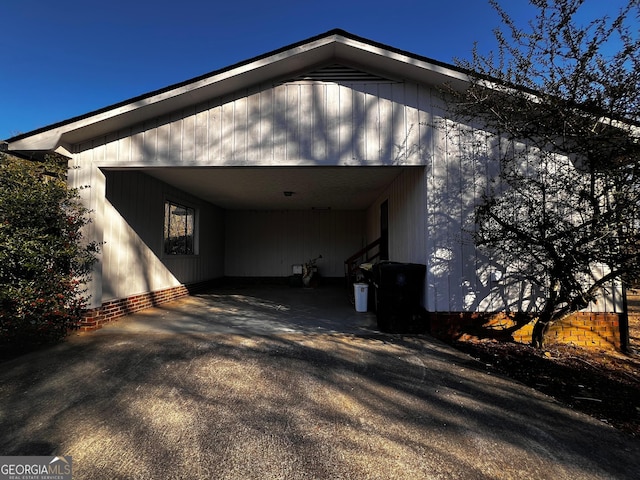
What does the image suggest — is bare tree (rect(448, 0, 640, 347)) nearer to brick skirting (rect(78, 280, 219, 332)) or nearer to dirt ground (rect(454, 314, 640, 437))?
dirt ground (rect(454, 314, 640, 437))

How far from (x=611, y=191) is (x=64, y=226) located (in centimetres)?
708

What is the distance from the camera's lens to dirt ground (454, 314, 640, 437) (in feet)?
8.47

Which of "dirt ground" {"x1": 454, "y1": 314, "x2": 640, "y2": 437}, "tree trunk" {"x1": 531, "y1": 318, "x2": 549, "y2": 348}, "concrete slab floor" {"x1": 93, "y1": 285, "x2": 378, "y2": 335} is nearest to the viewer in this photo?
"dirt ground" {"x1": 454, "y1": 314, "x2": 640, "y2": 437}

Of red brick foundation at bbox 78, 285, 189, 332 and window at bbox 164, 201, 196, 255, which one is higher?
window at bbox 164, 201, 196, 255

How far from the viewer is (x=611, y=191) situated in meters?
3.01

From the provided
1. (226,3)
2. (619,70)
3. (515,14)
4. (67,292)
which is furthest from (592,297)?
(226,3)

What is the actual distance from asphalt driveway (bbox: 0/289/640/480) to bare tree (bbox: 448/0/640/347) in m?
1.72

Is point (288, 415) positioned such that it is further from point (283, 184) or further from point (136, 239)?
point (283, 184)

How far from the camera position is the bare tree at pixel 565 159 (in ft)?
8.84

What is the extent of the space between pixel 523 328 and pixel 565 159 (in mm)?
2669

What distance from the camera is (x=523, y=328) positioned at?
173 inches

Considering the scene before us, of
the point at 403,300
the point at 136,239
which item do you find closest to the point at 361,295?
the point at 403,300

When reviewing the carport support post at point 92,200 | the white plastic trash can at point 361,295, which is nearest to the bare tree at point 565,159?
the white plastic trash can at point 361,295

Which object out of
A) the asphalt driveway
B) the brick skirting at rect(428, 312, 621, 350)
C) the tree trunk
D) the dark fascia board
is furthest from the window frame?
the tree trunk
